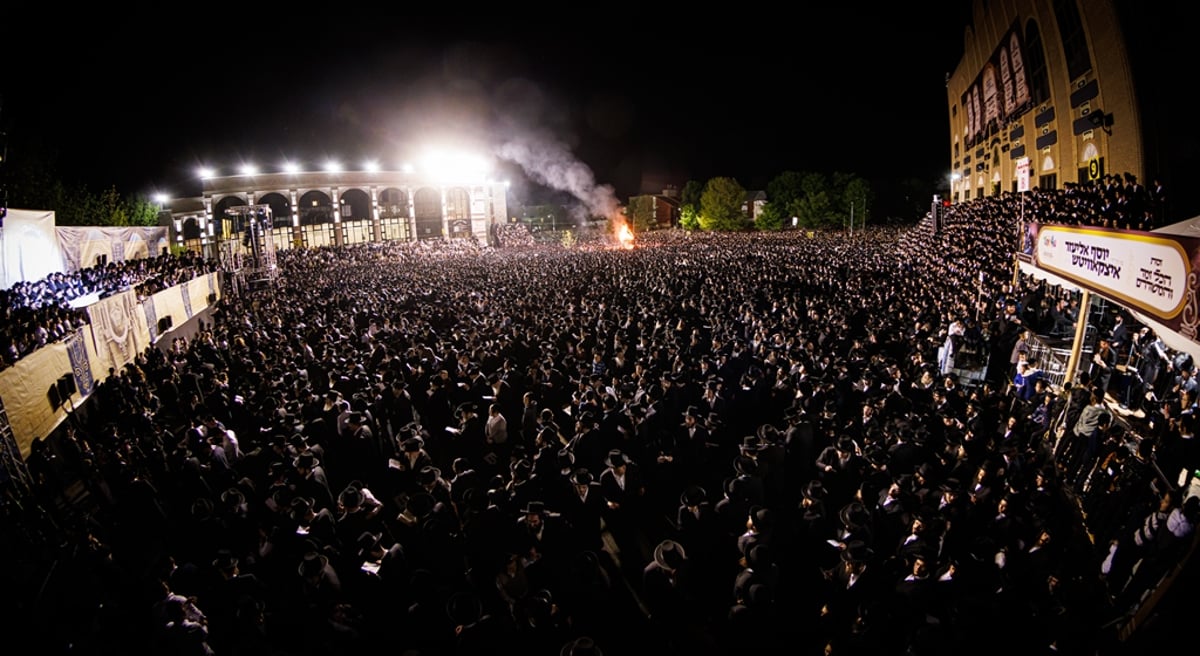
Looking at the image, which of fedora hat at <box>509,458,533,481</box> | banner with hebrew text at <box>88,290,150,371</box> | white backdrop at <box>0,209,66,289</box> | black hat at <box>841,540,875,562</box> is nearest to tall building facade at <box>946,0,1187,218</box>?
black hat at <box>841,540,875,562</box>

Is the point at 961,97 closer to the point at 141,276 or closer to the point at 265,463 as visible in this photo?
the point at 265,463

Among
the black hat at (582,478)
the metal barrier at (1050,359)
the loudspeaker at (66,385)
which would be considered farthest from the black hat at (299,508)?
the metal barrier at (1050,359)

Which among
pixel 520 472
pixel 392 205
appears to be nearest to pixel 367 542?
pixel 520 472

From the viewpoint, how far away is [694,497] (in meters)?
4.89

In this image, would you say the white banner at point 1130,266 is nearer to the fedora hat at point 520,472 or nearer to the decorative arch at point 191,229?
the fedora hat at point 520,472

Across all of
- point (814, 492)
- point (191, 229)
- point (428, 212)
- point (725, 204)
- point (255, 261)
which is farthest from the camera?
point (725, 204)

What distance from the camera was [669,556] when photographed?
4.17 meters

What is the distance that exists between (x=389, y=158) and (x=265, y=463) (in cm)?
5630

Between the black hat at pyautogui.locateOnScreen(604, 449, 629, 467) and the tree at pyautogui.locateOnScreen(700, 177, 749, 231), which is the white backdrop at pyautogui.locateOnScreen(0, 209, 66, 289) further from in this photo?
the tree at pyautogui.locateOnScreen(700, 177, 749, 231)

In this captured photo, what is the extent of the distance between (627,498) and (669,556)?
1396 millimetres

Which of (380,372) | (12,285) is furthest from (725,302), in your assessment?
(12,285)

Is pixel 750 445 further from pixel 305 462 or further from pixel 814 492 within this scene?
pixel 305 462

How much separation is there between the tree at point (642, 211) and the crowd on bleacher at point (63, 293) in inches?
2218

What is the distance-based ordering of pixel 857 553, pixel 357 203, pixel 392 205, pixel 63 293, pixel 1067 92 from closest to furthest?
pixel 857 553
pixel 63 293
pixel 1067 92
pixel 392 205
pixel 357 203
